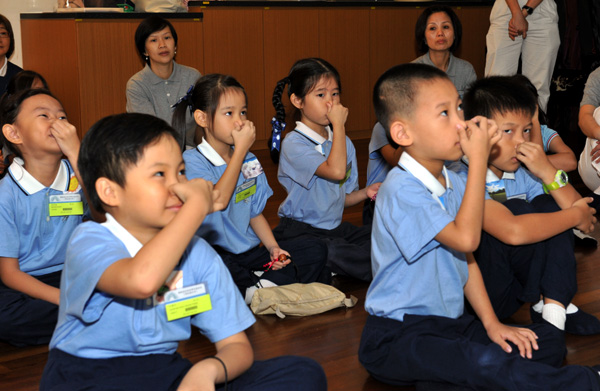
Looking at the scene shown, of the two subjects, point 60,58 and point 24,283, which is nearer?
point 24,283

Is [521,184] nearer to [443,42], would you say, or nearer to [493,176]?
[493,176]

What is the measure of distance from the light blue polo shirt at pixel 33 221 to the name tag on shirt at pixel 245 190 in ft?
1.73

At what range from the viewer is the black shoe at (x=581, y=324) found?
204 cm

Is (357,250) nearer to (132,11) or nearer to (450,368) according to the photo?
(450,368)

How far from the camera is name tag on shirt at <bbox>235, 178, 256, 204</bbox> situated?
2.43 metres

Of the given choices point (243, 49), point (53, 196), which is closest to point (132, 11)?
point (243, 49)

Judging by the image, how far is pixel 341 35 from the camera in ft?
19.4

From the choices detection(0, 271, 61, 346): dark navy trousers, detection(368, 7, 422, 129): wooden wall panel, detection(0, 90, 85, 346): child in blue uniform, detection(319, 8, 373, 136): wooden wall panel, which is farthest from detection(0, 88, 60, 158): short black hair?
detection(368, 7, 422, 129): wooden wall panel

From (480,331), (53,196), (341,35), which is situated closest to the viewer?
(480,331)

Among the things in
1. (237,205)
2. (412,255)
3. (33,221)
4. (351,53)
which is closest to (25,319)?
(33,221)

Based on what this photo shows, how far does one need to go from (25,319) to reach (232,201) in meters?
0.76

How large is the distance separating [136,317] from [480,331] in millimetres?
855

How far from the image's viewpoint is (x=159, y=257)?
3.96 feet

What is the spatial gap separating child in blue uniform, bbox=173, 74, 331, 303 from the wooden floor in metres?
0.22
